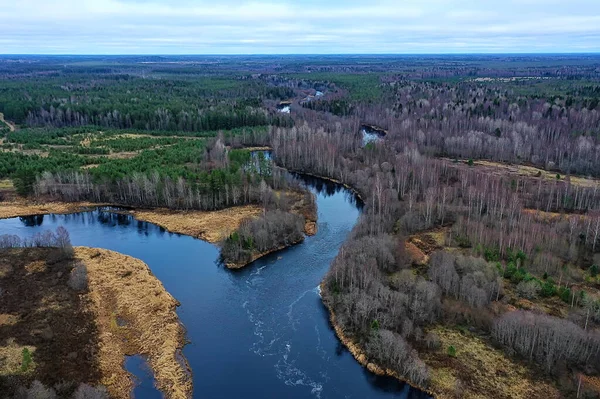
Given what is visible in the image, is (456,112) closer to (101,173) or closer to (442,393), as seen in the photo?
(101,173)

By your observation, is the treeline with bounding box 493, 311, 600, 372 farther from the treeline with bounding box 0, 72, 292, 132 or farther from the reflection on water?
the treeline with bounding box 0, 72, 292, 132

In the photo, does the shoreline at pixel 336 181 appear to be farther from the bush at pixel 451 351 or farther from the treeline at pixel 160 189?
the bush at pixel 451 351

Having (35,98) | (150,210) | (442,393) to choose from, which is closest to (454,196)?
(442,393)

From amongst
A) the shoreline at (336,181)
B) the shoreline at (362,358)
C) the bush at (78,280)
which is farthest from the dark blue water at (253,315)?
the shoreline at (336,181)

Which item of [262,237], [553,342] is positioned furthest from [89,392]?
[553,342]

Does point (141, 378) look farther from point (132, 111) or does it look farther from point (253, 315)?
point (132, 111)
